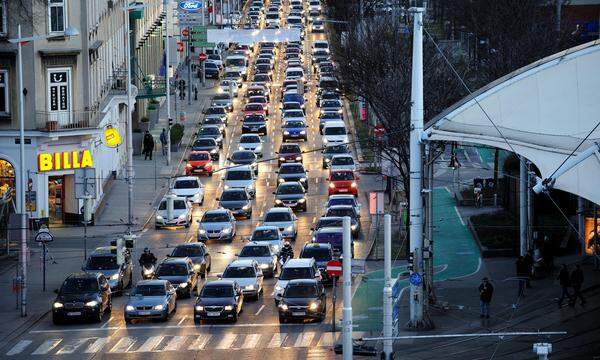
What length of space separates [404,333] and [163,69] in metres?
60.0

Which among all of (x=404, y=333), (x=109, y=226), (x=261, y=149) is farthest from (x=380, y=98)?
(x=404, y=333)

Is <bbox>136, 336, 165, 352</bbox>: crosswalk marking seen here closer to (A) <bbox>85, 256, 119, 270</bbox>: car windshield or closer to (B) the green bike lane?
(B) the green bike lane

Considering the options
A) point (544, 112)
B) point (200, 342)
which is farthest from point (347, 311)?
point (200, 342)

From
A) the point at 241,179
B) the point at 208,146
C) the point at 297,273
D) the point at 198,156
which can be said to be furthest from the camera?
the point at 208,146

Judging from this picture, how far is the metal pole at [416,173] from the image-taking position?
189 ft

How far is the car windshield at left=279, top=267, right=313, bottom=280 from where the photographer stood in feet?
206

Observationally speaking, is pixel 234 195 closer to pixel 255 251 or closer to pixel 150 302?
pixel 255 251

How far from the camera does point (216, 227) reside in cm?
7694

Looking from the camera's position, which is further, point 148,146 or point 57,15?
point 148,146

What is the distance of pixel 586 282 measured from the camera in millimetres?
63969

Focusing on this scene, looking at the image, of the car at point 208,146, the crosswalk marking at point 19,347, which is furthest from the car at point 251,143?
the crosswalk marking at point 19,347

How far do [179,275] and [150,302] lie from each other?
5060mm

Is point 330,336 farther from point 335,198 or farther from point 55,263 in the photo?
point 335,198

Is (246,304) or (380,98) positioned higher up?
(380,98)
